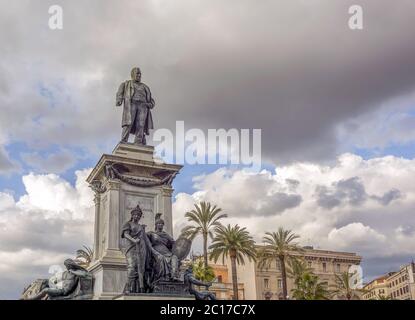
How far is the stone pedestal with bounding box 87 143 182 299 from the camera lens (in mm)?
19938

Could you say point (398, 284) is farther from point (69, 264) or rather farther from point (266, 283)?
point (69, 264)

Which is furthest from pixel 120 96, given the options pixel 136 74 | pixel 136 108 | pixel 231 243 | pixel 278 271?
pixel 278 271

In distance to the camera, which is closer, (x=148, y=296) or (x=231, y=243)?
(x=148, y=296)

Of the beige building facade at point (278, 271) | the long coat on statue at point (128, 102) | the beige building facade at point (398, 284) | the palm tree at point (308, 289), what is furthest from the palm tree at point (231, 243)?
the beige building facade at point (398, 284)

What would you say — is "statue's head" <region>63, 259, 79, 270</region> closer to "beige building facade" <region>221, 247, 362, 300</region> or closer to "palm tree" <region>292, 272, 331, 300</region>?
"palm tree" <region>292, 272, 331, 300</region>

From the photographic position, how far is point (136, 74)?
23578 millimetres

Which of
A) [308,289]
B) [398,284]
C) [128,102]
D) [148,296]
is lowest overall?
[148,296]

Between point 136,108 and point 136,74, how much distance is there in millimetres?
1690

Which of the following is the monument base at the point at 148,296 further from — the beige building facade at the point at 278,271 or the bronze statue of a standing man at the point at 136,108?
the beige building facade at the point at 278,271

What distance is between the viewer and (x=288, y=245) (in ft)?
180

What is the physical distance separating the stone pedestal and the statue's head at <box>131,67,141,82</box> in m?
3.45
